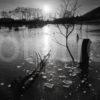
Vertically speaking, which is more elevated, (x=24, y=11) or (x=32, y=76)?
(x=24, y=11)

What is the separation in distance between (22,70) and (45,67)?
5.57 feet

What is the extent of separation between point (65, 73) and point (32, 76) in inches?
86.4

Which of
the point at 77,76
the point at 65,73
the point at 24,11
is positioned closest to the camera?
the point at 77,76

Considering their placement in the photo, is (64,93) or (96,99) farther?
(64,93)

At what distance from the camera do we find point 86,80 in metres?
8.51

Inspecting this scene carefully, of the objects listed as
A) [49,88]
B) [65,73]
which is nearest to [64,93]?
[49,88]

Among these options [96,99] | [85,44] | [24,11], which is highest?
[24,11]

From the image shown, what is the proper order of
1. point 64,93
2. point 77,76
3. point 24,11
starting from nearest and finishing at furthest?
point 64,93 < point 77,76 < point 24,11

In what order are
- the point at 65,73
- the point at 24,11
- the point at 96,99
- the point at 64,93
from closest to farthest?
the point at 96,99 → the point at 64,93 → the point at 65,73 → the point at 24,11

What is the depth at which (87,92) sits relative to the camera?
711 cm

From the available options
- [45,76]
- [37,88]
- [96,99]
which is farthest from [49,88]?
[96,99]

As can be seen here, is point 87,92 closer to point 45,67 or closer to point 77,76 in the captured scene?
point 77,76

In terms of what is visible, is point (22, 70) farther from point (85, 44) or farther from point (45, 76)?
Result: point (85, 44)

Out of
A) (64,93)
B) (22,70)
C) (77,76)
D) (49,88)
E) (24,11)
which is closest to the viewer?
(64,93)
